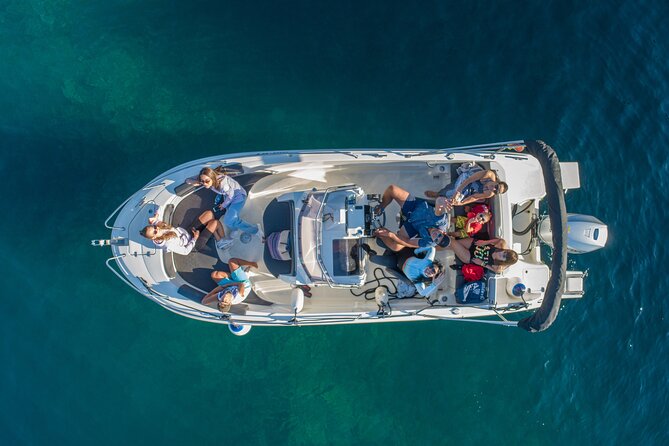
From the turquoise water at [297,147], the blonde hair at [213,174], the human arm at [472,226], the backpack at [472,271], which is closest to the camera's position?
the blonde hair at [213,174]

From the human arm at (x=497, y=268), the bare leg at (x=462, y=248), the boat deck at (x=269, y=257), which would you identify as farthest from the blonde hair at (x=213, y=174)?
the human arm at (x=497, y=268)

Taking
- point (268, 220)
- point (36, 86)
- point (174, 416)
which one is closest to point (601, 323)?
point (268, 220)

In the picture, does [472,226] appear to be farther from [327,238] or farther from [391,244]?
[327,238]

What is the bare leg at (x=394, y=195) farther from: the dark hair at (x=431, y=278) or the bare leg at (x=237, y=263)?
the bare leg at (x=237, y=263)

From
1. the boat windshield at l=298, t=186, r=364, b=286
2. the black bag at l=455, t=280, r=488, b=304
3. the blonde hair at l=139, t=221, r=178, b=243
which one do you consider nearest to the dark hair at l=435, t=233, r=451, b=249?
the black bag at l=455, t=280, r=488, b=304

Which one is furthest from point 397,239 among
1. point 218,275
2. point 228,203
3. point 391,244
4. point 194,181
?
point 194,181

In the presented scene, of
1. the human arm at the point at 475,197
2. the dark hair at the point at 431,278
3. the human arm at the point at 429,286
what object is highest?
the human arm at the point at 475,197

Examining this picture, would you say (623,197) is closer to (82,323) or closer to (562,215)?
(562,215)
